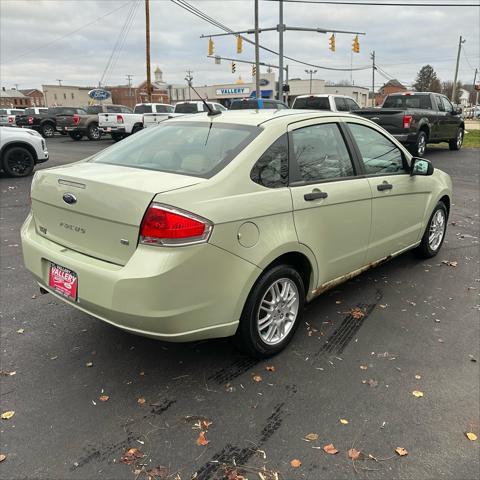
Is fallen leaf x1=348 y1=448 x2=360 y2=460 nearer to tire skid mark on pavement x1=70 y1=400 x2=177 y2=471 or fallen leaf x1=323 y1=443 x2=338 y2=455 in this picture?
fallen leaf x1=323 y1=443 x2=338 y2=455

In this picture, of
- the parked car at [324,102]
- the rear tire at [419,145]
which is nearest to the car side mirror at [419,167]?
the rear tire at [419,145]

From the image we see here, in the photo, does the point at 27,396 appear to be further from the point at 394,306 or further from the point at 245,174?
the point at 394,306

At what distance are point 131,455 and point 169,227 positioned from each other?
1.22m

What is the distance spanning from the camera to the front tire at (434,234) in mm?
5231

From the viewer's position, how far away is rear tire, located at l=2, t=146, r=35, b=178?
11.3 meters

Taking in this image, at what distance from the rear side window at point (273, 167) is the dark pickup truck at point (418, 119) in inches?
421

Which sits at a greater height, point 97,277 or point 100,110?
point 100,110

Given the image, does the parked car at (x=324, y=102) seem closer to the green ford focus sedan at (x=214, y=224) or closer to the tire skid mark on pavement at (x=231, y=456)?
the green ford focus sedan at (x=214, y=224)

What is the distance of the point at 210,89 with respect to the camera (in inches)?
2936

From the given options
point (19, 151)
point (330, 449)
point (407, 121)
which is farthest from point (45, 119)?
point (330, 449)

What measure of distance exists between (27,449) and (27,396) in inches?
19.8

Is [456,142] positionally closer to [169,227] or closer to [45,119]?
[169,227]

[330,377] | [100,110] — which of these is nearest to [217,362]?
[330,377]

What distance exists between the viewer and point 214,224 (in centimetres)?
267
